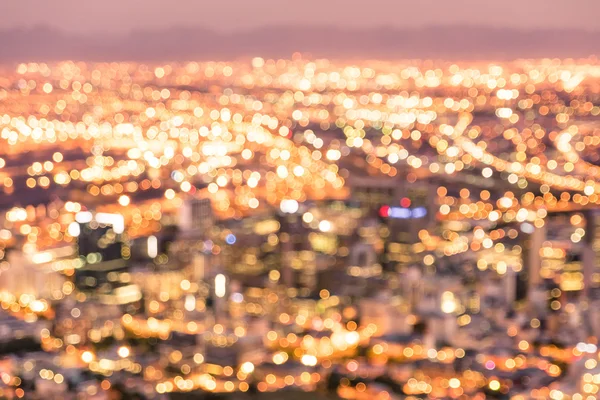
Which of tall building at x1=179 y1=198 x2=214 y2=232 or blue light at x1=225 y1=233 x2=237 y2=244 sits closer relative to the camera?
A: blue light at x1=225 y1=233 x2=237 y2=244

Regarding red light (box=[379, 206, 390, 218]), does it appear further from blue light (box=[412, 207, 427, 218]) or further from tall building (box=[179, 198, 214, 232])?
tall building (box=[179, 198, 214, 232])

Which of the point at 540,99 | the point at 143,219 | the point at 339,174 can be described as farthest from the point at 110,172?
the point at 540,99

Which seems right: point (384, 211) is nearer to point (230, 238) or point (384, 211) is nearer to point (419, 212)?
point (419, 212)

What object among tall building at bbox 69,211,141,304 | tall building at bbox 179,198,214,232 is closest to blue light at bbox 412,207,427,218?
tall building at bbox 179,198,214,232

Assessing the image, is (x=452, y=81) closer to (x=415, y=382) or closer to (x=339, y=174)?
(x=339, y=174)

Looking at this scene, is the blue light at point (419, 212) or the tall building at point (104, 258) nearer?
the tall building at point (104, 258)

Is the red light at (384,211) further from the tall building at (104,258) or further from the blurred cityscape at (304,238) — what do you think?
the tall building at (104,258)

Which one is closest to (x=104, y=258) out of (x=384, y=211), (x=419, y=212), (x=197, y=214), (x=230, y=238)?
(x=230, y=238)

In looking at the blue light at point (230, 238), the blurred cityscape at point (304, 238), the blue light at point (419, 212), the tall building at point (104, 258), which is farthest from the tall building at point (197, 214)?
the blue light at point (419, 212)
